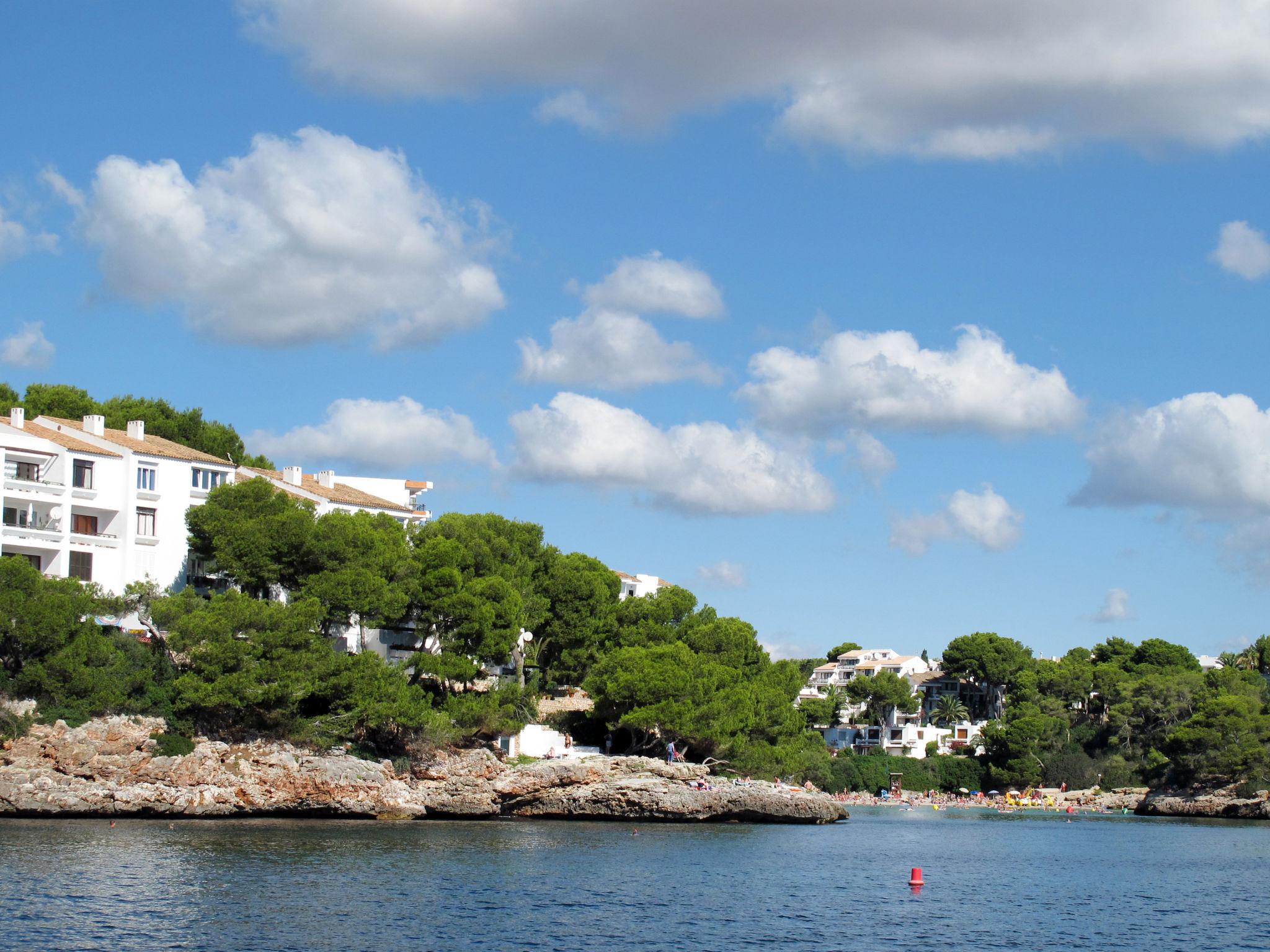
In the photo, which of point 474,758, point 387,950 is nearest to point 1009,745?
point 474,758

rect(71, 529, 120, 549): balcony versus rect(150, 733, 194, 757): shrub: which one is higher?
rect(71, 529, 120, 549): balcony

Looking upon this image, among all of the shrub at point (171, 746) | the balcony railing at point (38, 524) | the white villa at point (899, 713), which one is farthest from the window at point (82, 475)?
the white villa at point (899, 713)

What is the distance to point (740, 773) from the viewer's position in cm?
7944

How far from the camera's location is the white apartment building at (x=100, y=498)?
68.7 m

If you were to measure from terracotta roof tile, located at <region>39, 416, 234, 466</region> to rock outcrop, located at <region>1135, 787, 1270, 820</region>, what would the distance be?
80.5 meters

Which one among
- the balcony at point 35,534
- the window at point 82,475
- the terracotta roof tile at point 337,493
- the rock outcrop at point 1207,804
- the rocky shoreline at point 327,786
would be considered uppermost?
the terracotta roof tile at point 337,493

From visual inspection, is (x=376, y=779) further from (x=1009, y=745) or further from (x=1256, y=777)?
(x=1009, y=745)

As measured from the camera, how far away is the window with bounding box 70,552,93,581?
229 ft

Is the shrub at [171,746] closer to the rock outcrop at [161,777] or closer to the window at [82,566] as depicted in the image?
the rock outcrop at [161,777]

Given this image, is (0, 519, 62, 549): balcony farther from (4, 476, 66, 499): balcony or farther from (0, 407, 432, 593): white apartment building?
(4, 476, 66, 499): balcony

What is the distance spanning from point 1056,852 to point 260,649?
41.6 m

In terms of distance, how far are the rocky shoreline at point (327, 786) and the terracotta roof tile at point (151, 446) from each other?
17674 mm

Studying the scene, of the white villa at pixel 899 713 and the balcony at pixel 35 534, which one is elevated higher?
the balcony at pixel 35 534

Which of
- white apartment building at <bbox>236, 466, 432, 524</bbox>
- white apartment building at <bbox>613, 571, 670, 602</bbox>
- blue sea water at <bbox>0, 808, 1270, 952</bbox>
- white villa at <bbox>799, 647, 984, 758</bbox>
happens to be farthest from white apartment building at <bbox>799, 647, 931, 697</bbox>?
blue sea water at <bbox>0, 808, 1270, 952</bbox>
